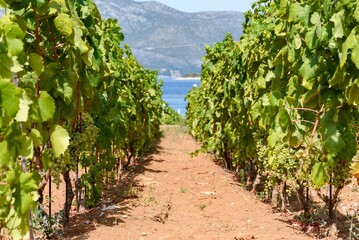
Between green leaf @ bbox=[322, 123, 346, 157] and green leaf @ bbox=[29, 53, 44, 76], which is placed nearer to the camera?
green leaf @ bbox=[29, 53, 44, 76]

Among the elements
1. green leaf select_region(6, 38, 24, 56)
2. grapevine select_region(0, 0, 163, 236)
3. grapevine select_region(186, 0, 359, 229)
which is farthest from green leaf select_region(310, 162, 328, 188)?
green leaf select_region(6, 38, 24, 56)

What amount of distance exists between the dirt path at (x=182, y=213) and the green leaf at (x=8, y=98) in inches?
135

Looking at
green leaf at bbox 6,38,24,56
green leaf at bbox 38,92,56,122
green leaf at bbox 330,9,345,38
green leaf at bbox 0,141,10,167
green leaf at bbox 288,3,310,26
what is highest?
green leaf at bbox 288,3,310,26

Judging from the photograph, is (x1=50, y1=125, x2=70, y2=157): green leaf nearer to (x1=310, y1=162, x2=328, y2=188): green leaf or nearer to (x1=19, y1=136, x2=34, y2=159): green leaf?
(x1=19, y1=136, x2=34, y2=159): green leaf

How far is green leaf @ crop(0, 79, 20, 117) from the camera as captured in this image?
78.4 inches

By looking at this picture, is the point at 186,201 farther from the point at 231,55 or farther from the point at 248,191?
the point at 231,55

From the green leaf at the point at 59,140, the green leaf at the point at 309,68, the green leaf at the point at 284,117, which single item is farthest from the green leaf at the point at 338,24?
the green leaf at the point at 59,140

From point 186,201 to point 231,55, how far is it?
294 cm

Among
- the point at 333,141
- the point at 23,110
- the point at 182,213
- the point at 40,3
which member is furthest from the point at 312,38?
the point at 182,213

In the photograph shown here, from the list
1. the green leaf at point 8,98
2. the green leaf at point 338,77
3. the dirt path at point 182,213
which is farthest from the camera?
the dirt path at point 182,213

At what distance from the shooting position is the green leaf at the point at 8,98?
1992 millimetres

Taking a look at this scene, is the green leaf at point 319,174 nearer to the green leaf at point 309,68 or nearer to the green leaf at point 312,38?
the green leaf at point 309,68

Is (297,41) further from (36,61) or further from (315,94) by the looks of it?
(36,61)

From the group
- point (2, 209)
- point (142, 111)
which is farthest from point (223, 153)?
point (2, 209)
